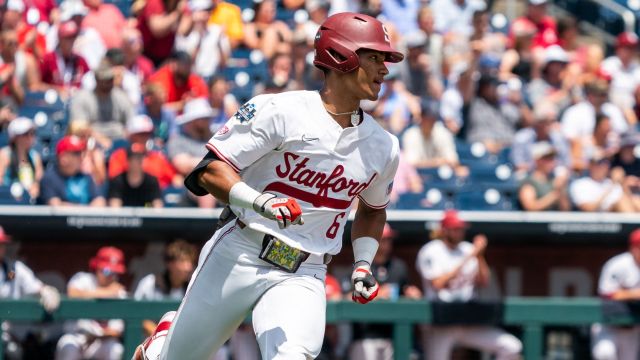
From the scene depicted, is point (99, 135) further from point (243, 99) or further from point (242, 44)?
point (242, 44)

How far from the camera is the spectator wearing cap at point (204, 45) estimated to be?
10.9 m

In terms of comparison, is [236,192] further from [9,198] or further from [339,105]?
[9,198]

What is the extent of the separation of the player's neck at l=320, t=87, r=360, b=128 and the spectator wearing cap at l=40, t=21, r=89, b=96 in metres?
5.68

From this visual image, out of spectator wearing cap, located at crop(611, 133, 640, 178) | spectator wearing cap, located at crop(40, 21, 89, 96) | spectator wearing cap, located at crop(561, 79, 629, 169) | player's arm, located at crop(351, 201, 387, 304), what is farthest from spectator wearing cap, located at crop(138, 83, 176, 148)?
player's arm, located at crop(351, 201, 387, 304)

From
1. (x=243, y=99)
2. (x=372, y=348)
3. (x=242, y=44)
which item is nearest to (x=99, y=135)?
(x=243, y=99)

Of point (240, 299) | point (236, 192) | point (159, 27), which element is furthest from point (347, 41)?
point (159, 27)

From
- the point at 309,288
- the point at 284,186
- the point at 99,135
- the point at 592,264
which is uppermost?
the point at 284,186

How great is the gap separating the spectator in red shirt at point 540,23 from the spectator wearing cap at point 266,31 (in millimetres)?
2450

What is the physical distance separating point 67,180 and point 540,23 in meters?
5.60

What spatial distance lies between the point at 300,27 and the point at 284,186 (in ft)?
20.7

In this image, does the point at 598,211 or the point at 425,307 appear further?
the point at 598,211

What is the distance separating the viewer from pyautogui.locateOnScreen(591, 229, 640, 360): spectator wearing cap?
28.5 ft

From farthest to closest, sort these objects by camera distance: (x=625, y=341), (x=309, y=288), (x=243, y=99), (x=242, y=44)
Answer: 1. (x=242, y=44)
2. (x=243, y=99)
3. (x=625, y=341)
4. (x=309, y=288)

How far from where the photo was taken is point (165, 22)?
10984 millimetres
